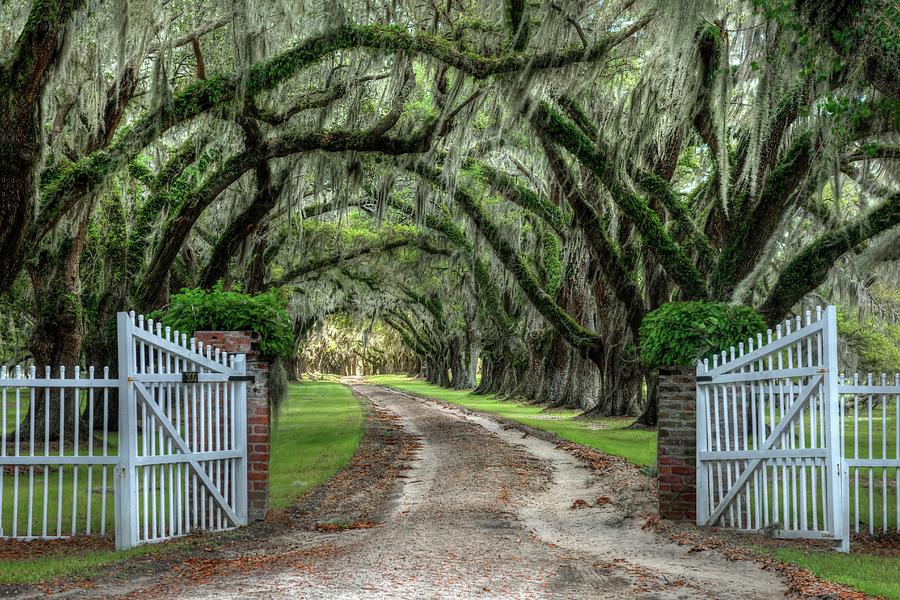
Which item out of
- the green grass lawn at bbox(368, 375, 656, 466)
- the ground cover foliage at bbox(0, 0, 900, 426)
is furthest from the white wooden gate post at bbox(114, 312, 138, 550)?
the green grass lawn at bbox(368, 375, 656, 466)

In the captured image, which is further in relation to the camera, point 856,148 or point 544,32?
point 856,148

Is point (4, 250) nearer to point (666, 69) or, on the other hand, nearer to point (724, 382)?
point (724, 382)

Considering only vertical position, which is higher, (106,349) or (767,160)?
(767,160)

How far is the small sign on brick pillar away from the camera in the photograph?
8328mm

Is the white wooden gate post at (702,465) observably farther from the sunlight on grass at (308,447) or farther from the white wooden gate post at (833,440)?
the sunlight on grass at (308,447)

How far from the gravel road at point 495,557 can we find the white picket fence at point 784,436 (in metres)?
0.92

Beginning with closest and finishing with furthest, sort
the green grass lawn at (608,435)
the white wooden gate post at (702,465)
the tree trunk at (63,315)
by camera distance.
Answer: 1. the white wooden gate post at (702,465)
2. the green grass lawn at (608,435)
3. the tree trunk at (63,315)

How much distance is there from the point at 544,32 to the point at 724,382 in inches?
205

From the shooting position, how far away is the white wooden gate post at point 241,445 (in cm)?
816

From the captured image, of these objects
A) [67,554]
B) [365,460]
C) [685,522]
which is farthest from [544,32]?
[67,554]

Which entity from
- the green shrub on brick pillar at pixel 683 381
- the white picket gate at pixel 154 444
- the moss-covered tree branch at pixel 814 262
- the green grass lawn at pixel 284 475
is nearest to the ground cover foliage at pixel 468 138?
the moss-covered tree branch at pixel 814 262

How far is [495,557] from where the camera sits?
250 inches

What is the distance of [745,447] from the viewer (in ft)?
25.5

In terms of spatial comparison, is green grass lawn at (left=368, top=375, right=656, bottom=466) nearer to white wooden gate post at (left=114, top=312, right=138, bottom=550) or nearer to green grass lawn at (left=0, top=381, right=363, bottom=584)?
green grass lawn at (left=0, top=381, right=363, bottom=584)
